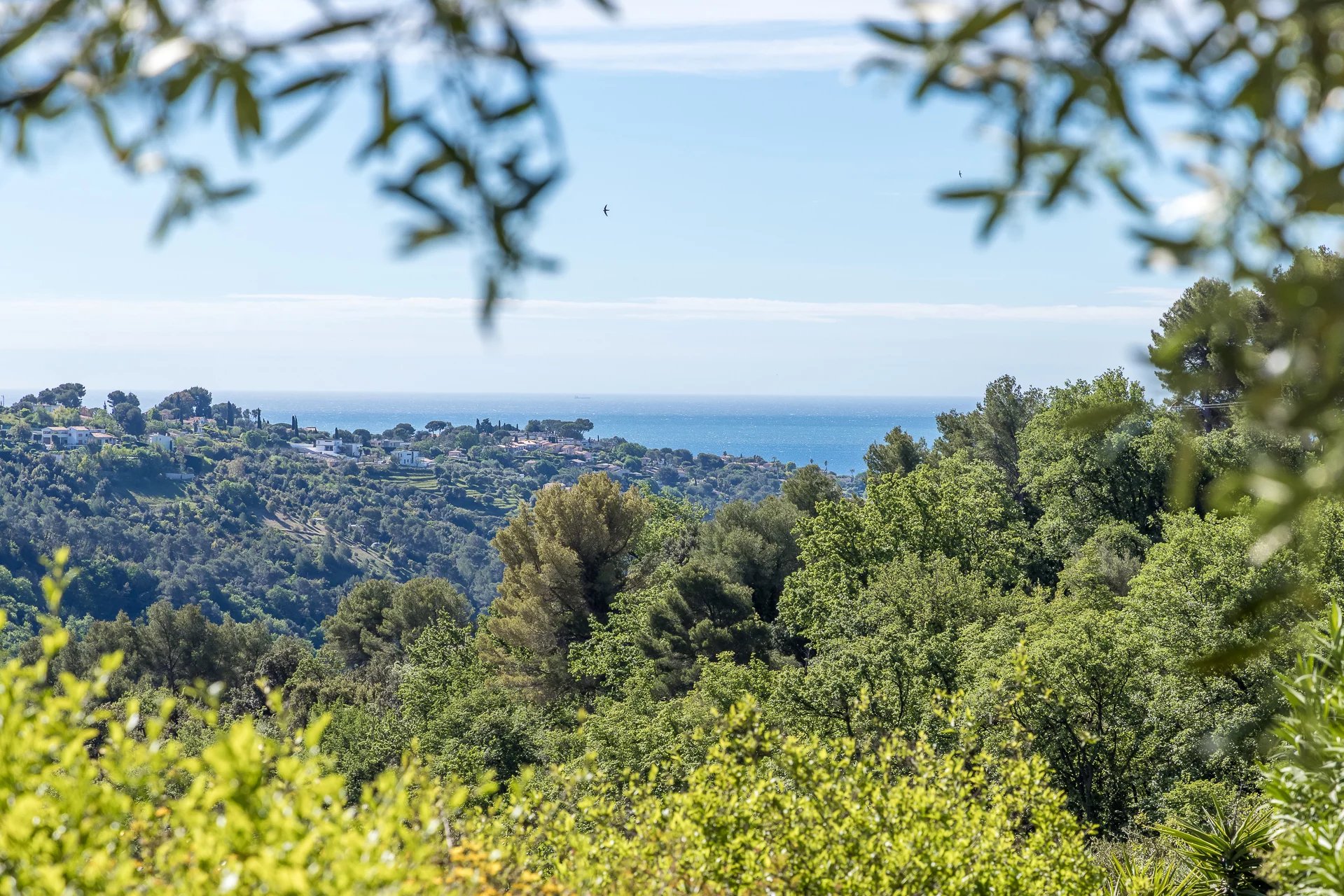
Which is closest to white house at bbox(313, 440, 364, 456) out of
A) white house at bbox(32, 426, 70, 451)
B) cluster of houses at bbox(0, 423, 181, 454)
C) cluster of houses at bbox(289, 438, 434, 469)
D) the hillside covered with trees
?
cluster of houses at bbox(289, 438, 434, 469)

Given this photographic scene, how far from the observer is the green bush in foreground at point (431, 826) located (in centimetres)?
286

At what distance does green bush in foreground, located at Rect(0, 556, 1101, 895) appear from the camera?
286 centimetres

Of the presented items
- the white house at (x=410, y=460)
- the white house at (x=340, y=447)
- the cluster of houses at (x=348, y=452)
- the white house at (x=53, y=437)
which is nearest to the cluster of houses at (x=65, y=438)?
the white house at (x=53, y=437)

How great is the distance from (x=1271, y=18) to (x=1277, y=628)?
16748mm

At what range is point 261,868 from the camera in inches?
95.7

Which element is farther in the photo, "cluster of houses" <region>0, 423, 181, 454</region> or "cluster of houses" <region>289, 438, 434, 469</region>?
"cluster of houses" <region>289, 438, 434, 469</region>

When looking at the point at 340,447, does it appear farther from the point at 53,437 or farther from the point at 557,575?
the point at 557,575

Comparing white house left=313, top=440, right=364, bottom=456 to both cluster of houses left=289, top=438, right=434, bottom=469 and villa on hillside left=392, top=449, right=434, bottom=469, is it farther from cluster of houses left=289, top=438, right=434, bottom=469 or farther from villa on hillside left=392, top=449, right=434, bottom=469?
villa on hillside left=392, top=449, right=434, bottom=469

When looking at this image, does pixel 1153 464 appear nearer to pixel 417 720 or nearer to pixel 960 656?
pixel 960 656

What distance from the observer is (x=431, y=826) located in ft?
10.8

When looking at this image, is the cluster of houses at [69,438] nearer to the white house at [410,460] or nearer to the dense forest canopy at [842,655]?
the white house at [410,460]

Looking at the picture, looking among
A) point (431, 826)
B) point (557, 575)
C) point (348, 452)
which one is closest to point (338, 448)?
point (348, 452)

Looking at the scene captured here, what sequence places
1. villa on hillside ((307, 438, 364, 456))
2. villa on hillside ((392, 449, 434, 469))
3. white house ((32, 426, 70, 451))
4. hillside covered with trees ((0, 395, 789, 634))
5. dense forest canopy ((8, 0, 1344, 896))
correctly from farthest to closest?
1. villa on hillside ((307, 438, 364, 456))
2. villa on hillside ((392, 449, 434, 469))
3. white house ((32, 426, 70, 451))
4. hillside covered with trees ((0, 395, 789, 634))
5. dense forest canopy ((8, 0, 1344, 896))

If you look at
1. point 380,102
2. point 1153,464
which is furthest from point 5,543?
point 380,102
